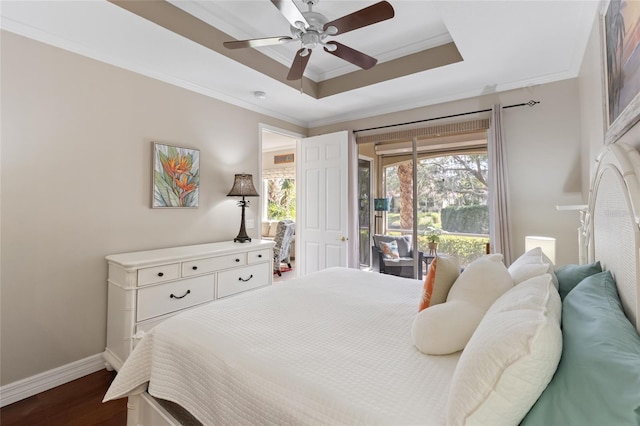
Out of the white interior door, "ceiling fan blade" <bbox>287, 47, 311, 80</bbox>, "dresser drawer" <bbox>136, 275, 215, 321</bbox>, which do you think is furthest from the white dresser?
"ceiling fan blade" <bbox>287, 47, 311, 80</bbox>

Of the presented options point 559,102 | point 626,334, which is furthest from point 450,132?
point 626,334

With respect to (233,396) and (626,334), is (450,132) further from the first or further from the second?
(233,396)

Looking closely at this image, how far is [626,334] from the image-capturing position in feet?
2.44

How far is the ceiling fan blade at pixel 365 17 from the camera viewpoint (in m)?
1.60

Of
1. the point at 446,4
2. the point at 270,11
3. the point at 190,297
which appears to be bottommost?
the point at 190,297

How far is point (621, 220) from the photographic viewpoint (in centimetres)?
108

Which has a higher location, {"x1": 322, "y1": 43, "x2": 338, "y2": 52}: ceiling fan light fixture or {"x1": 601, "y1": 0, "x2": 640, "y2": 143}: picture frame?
{"x1": 322, "y1": 43, "x2": 338, "y2": 52}: ceiling fan light fixture

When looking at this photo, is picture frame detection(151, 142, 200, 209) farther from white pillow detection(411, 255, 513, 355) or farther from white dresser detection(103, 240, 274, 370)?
white pillow detection(411, 255, 513, 355)

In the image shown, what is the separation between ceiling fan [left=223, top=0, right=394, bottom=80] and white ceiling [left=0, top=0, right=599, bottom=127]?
1.57 ft

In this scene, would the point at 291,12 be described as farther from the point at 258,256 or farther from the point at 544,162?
the point at 544,162

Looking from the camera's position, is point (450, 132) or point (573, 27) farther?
point (450, 132)

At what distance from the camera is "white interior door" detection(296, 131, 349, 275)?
12.5 feet

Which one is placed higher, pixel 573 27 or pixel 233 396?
pixel 573 27

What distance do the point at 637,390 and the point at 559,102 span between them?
302cm
